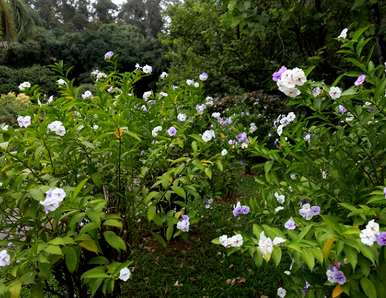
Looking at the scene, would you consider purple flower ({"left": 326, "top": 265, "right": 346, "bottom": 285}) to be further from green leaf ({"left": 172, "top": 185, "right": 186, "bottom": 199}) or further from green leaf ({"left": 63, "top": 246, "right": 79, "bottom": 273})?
green leaf ({"left": 63, "top": 246, "right": 79, "bottom": 273})

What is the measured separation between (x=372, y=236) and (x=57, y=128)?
129 cm

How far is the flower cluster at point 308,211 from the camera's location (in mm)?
1813

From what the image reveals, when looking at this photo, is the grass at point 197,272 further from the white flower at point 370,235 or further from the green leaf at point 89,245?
the white flower at point 370,235

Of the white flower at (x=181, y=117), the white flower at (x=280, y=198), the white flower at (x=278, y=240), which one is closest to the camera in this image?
the white flower at (x=278, y=240)

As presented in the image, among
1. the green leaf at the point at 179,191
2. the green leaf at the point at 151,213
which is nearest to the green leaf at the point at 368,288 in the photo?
the green leaf at the point at 179,191

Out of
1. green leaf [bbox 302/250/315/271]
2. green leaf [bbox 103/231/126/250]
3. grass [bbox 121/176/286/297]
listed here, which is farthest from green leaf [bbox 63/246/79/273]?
grass [bbox 121/176/286/297]

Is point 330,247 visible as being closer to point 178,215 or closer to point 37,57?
point 178,215

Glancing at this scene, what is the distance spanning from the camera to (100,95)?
249cm

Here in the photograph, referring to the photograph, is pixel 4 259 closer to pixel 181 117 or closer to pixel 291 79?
pixel 291 79

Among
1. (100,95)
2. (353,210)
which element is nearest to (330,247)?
(353,210)

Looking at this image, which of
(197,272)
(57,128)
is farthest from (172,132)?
(197,272)

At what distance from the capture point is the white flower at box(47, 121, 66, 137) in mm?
1961

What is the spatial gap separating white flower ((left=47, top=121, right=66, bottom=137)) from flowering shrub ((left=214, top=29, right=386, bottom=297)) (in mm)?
827

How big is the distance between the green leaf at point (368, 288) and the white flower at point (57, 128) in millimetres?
1295
